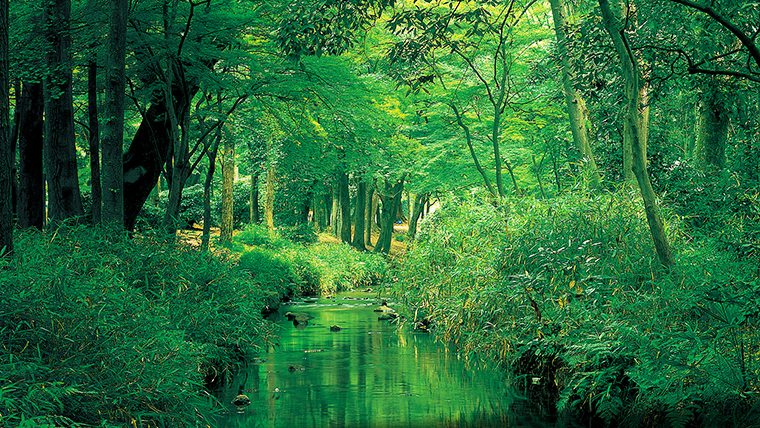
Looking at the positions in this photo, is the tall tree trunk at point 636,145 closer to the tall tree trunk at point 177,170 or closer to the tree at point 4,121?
the tree at point 4,121

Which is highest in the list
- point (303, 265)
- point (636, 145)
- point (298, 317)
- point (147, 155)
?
point (147, 155)

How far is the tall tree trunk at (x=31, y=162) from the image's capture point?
9.95 metres

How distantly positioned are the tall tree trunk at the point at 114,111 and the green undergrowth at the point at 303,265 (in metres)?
5.59

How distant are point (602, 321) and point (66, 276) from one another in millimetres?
4804

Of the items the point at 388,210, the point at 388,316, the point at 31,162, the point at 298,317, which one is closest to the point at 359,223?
the point at 388,210

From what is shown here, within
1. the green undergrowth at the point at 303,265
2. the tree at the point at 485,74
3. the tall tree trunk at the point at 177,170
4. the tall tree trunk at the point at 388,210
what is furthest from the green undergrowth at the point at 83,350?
the tall tree trunk at the point at 388,210

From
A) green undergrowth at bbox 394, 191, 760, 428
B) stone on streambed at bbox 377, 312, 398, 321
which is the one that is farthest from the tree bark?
green undergrowth at bbox 394, 191, 760, 428

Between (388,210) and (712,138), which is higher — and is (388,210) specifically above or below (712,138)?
below

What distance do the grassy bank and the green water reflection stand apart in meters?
0.86

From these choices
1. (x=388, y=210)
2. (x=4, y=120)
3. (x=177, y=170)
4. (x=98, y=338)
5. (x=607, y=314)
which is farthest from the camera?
(x=388, y=210)

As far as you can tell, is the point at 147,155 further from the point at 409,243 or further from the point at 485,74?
the point at 485,74

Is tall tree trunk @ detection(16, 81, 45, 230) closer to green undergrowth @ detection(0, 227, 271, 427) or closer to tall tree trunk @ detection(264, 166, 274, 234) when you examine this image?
green undergrowth @ detection(0, 227, 271, 427)

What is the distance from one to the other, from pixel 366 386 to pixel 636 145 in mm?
4133

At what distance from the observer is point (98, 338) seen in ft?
14.9
